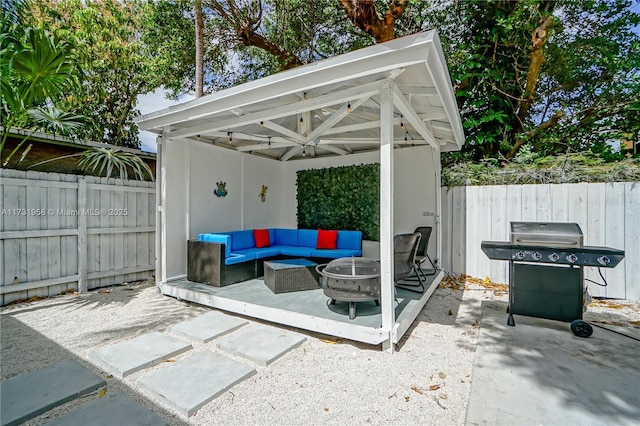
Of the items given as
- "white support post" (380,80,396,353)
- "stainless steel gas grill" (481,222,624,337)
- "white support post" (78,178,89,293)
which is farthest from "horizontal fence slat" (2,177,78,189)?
"stainless steel gas grill" (481,222,624,337)

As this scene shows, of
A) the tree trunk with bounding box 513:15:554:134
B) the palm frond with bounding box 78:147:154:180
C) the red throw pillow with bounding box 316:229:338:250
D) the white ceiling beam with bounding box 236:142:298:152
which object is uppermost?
the tree trunk with bounding box 513:15:554:134

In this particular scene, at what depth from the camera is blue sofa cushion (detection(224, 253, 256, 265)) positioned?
16.6 ft

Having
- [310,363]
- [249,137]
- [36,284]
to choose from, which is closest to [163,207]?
[249,137]

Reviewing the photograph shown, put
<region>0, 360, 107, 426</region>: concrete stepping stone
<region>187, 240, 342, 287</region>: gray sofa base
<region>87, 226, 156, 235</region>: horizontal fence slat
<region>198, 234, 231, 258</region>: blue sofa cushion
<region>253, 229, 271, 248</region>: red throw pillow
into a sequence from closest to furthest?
<region>0, 360, 107, 426</region>: concrete stepping stone, <region>187, 240, 342, 287</region>: gray sofa base, <region>198, 234, 231, 258</region>: blue sofa cushion, <region>87, 226, 156, 235</region>: horizontal fence slat, <region>253, 229, 271, 248</region>: red throw pillow

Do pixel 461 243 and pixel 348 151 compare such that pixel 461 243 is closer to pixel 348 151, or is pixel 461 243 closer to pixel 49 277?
pixel 348 151

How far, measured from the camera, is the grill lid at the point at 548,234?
3551 mm

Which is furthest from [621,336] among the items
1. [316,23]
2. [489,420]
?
[316,23]

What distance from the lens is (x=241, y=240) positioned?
6113 mm

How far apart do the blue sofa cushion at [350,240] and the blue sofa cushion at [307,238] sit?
60cm

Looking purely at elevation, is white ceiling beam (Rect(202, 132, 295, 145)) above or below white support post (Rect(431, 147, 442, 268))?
above

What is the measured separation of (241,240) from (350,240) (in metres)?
2.25

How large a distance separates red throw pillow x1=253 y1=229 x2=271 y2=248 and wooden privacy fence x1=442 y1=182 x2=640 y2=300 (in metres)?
3.91

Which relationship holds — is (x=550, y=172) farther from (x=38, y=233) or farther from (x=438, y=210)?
(x=38, y=233)

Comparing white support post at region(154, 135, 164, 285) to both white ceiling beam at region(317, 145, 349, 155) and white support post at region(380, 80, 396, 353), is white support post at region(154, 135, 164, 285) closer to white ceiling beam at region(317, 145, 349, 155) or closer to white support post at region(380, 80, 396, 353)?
white ceiling beam at region(317, 145, 349, 155)
